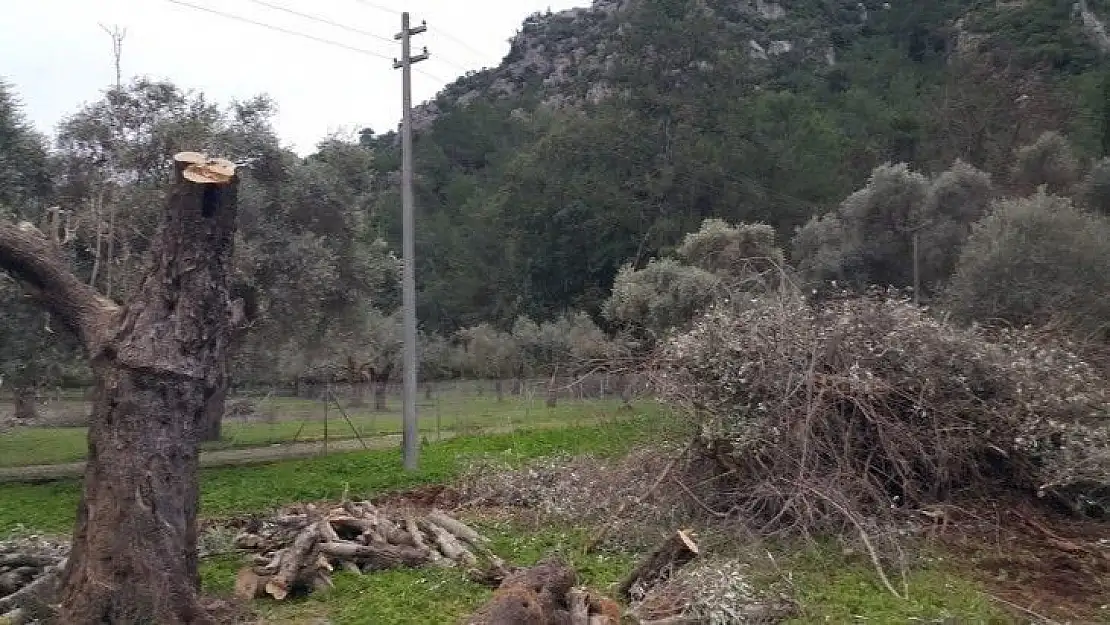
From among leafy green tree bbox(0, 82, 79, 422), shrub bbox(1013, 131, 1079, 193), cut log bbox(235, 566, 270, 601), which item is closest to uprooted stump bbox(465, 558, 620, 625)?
cut log bbox(235, 566, 270, 601)

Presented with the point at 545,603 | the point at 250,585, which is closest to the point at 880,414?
the point at 545,603

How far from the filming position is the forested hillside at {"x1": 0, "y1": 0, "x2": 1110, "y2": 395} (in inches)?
640

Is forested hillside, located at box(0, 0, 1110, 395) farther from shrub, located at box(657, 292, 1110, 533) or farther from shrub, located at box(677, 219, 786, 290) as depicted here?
shrub, located at box(657, 292, 1110, 533)

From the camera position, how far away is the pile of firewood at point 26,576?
723 centimetres

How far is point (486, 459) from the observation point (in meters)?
15.0

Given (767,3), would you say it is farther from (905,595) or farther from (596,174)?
(905,595)

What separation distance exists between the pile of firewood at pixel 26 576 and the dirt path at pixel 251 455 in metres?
7.81

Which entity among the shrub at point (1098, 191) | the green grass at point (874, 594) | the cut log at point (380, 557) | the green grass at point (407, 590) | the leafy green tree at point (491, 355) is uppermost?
the shrub at point (1098, 191)

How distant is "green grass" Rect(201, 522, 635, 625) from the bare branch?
96.5 inches

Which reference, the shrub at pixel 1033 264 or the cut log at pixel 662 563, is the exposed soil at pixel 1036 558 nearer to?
the cut log at pixel 662 563

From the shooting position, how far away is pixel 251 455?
19.7m

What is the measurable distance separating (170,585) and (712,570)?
13.2ft

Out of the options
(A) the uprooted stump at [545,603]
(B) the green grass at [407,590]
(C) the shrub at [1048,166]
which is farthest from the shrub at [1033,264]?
(A) the uprooted stump at [545,603]

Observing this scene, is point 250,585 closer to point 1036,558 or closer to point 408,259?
point 1036,558
